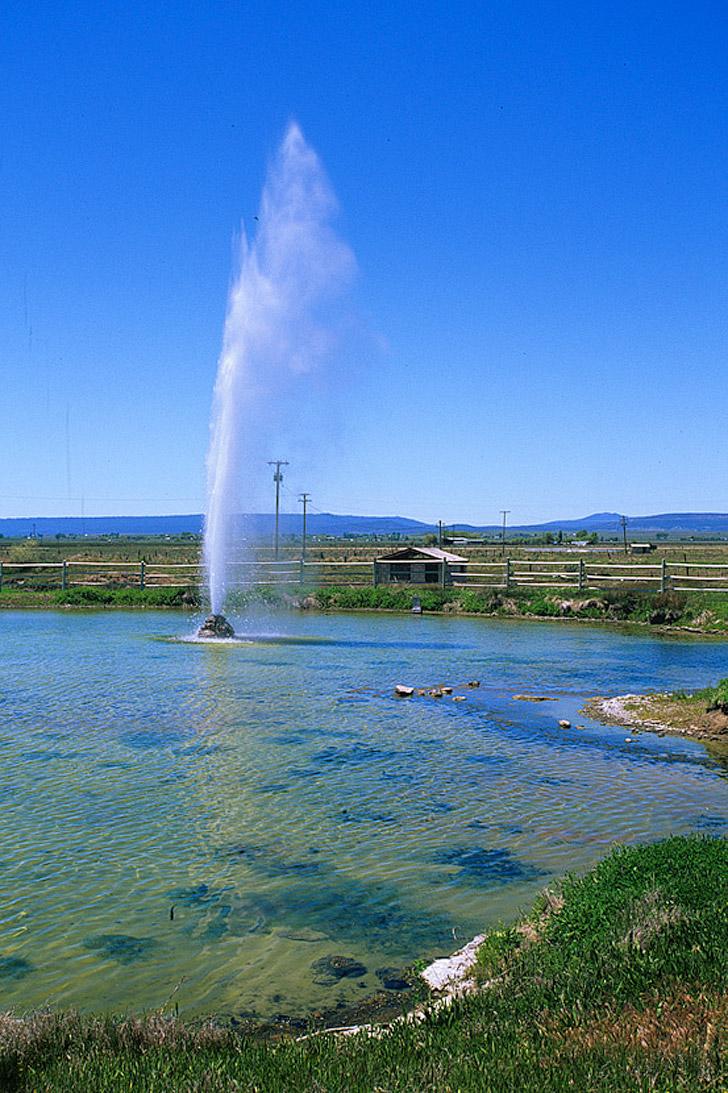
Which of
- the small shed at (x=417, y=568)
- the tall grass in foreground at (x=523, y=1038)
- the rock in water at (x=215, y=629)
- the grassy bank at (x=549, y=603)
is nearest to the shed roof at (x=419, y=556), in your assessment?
the small shed at (x=417, y=568)

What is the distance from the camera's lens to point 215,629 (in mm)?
29703

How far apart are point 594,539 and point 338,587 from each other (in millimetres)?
118456

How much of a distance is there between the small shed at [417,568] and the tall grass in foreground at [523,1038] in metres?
38.4

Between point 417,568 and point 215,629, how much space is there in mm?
18241

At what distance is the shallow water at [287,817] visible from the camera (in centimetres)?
744

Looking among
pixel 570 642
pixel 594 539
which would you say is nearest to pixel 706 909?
pixel 570 642

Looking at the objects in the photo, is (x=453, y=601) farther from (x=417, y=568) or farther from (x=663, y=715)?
(x=663, y=715)

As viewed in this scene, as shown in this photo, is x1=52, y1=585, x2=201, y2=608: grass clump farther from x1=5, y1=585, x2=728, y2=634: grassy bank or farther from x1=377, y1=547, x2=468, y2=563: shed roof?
x1=377, y1=547, x2=468, y2=563: shed roof

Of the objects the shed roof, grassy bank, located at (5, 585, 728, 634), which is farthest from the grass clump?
the shed roof

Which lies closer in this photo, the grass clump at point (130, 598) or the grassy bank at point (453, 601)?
the grassy bank at point (453, 601)

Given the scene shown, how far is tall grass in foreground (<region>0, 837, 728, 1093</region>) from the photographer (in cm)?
468

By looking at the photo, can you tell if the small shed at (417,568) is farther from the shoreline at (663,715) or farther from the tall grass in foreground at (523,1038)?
the tall grass in foreground at (523,1038)

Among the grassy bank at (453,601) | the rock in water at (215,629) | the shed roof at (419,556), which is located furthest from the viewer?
the shed roof at (419,556)

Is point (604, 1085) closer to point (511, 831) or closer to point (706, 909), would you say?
point (706, 909)
